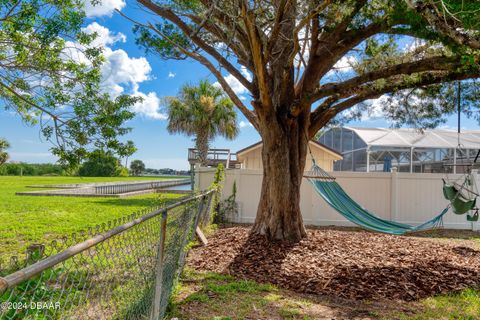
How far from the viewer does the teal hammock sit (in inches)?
254

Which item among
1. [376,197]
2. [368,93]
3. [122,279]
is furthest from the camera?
[376,197]

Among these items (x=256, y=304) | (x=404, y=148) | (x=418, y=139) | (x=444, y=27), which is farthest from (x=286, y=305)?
(x=418, y=139)

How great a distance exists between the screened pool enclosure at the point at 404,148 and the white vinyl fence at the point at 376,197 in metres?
3.55

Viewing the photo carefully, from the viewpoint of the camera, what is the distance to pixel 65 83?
5.23m

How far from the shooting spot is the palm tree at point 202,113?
19.0 meters

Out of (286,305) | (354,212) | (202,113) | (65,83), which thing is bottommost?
(286,305)

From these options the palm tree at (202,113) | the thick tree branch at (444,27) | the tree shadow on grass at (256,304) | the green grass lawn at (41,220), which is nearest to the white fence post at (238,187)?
the green grass lawn at (41,220)

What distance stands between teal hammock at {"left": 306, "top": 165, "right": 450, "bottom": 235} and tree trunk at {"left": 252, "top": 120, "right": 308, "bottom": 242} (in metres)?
0.78

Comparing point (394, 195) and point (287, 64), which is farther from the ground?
point (287, 64)

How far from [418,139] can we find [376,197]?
749 centimetres

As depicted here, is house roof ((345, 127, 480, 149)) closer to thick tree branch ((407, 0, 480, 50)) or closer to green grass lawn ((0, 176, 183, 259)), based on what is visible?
green grass lawn ((0, 176, 183, 259))

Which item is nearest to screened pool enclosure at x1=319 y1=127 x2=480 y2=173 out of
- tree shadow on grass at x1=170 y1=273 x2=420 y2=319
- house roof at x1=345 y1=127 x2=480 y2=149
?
house roof at x1=345 y1=127 x2=480 y2=149

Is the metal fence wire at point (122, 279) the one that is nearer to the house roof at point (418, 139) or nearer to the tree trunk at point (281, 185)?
the tree trunk at point (281, 185)

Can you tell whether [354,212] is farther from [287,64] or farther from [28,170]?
[28,170]
